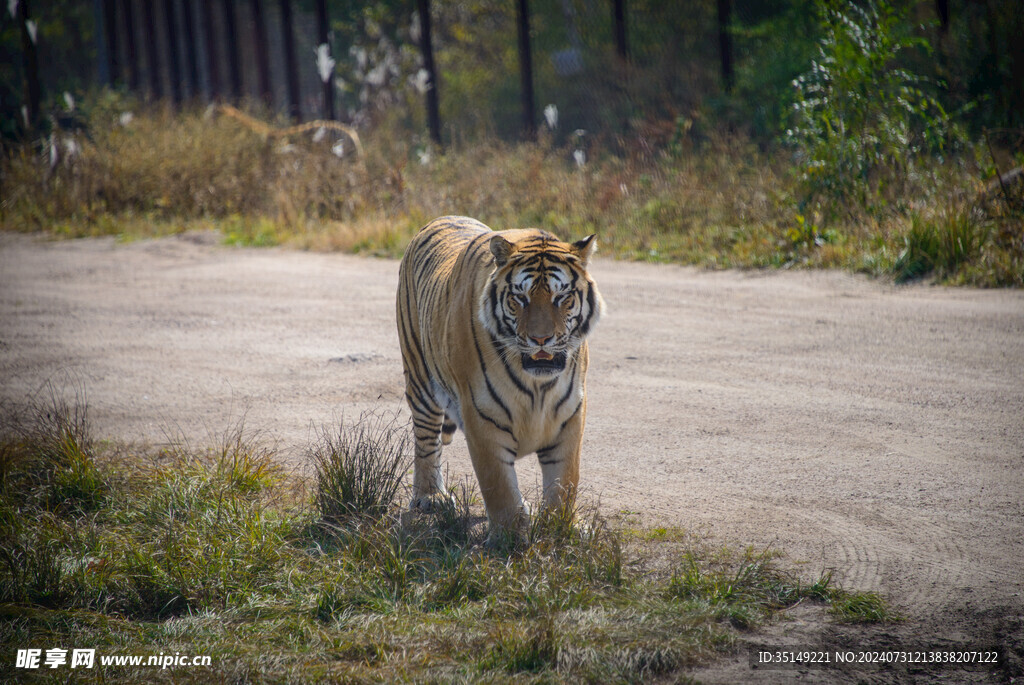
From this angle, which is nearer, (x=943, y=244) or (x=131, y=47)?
(x=943, y=244)

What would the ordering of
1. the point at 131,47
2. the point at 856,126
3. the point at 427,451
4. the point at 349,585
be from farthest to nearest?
the point at 131,47, the point at 856,126, the point at 427,451, the point at 349,585

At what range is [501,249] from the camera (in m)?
→ 3.78

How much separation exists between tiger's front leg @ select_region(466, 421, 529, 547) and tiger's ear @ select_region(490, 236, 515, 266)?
2.27 feet

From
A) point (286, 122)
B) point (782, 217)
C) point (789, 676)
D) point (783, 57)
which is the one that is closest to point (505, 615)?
point (789, 676)

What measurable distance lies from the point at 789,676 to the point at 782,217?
8.04m

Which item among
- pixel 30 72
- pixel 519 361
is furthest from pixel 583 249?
pixel 30 72

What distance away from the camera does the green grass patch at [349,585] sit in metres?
3.12

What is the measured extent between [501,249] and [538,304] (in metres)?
0.30

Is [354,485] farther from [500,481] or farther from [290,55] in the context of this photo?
[290,55]

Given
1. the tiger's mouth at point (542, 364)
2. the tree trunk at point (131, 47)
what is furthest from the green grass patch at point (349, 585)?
the tree trunk at point (131, 47)

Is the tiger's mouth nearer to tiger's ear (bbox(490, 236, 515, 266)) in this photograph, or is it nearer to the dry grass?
tiger's ear (bbox(490, 236, 515, 266))

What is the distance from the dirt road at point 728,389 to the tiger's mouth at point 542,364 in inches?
41.1

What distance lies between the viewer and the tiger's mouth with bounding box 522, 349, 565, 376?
3.65 metres

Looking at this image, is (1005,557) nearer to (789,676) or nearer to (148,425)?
(789,676)
